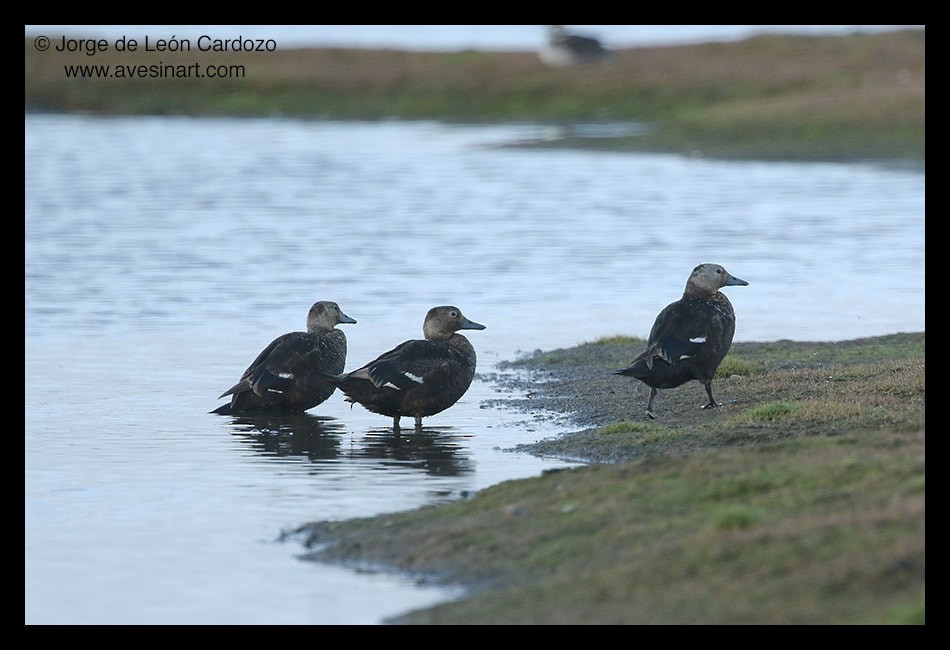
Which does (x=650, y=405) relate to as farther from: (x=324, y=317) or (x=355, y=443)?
(x=324, y=317)

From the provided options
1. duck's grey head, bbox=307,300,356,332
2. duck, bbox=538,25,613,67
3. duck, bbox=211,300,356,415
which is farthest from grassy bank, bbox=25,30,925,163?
duck, bbox=211,300,356,415

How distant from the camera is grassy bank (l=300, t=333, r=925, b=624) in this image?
25.5ft

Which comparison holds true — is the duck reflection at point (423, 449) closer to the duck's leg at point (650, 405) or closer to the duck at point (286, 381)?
the duck at point (286, 381)

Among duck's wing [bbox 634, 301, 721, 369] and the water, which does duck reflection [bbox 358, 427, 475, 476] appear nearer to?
the water

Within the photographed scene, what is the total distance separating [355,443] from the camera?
1341 centimetres

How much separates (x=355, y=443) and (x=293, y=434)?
26.2 inches

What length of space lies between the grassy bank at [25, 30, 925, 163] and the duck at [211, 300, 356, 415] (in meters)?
26.2

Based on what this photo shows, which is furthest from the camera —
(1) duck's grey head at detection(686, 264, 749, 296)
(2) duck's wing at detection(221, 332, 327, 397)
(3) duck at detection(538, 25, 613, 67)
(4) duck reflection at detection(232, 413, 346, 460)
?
(3) duck at detection(538, 25, 613, 67)

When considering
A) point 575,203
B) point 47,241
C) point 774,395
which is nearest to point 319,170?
point 575,203

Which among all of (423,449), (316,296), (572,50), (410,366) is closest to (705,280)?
(410,366)

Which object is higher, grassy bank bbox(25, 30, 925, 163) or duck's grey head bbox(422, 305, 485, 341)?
grassy bank bbox(25, 30, 925, 163)

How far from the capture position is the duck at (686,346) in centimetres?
1344

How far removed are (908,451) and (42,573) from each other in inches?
189
